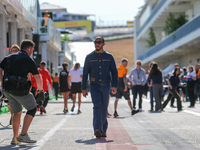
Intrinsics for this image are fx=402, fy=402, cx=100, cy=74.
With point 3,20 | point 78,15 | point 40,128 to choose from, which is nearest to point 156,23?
point 3,20

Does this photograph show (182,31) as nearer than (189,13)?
Yes

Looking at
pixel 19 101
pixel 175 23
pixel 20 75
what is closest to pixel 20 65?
pixel 20 75

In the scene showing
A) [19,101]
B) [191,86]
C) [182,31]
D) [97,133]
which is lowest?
[97,133]

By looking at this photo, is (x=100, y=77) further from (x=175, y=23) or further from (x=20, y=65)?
(x=175, y=23)

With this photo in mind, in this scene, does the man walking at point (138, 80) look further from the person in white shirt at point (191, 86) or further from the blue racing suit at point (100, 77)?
the blue racing suit at point (100, 77)

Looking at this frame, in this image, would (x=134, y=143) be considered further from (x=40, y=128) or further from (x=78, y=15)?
(x=78, y=15)

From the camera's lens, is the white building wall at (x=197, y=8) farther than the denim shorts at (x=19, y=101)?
Yes

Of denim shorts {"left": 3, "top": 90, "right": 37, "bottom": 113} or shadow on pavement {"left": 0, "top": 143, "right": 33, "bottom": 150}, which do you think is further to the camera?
denim shorts {"left": 3, "top": 90, "right": 37, "bottom": 113}

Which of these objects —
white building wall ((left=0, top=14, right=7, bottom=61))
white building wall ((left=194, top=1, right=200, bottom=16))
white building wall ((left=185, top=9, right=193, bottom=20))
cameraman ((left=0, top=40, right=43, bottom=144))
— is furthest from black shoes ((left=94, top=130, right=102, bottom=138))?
white building wall ((left=185, top=9, right=193, bottom=20))

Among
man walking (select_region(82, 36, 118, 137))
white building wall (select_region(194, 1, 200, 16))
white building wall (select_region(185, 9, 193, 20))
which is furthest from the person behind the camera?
white building wall (select_region(185, 9, 193, 20))

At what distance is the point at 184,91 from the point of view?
2242 centimetres

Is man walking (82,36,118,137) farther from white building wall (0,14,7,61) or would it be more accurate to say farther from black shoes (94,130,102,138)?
white building wall (0,14,7,61)

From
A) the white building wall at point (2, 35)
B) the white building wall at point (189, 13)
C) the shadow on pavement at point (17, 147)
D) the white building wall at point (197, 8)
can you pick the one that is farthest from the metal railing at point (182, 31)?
the shadow on pavement at point (17, 147)

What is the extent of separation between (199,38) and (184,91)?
7.78 m
